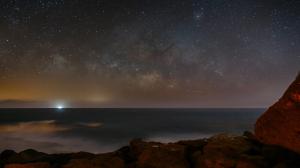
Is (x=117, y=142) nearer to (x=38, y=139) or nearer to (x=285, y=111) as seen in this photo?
(x=38, y=139)

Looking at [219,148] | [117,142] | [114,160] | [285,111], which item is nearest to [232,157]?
[219,148]

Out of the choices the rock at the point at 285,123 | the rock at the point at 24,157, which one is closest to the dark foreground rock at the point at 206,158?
the rock at the point at 24,157

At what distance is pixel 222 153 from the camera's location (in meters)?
11.5

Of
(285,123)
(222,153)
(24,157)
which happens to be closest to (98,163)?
(222,153)

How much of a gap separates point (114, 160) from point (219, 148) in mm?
4234

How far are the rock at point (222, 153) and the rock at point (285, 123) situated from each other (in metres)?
1.02

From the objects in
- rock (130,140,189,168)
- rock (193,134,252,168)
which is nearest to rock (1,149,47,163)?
rock (130,140,189,168)

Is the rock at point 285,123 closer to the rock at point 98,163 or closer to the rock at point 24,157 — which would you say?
the rock at point 98,163

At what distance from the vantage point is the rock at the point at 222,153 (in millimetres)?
11084

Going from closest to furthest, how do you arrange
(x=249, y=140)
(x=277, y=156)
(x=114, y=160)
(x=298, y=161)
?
(x=298, y=161) < (x=277, y=156) < (x=114, y=160) < (x=249, y=140)

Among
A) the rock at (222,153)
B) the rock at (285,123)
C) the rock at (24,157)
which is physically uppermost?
the rock at (285,123)

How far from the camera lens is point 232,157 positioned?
11234 mm

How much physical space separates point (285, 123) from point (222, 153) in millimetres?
2556

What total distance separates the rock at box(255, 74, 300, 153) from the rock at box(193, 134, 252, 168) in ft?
3.33
